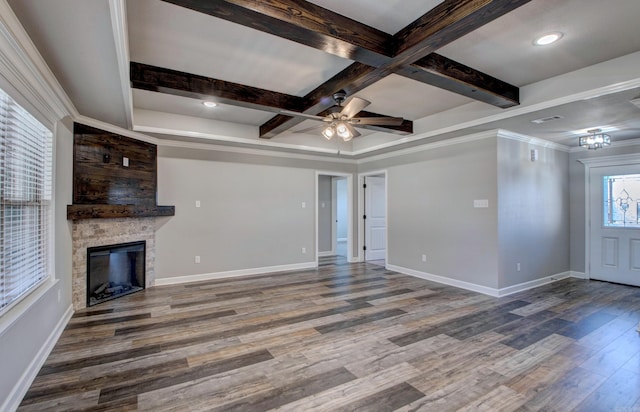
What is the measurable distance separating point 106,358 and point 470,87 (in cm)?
423

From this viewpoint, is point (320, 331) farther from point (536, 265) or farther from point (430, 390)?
point (536, 265)

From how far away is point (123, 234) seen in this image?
464cm

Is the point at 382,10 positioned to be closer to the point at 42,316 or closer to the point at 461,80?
the point at 461,80

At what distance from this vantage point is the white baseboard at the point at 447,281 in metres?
4.67

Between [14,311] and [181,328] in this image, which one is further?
[181,328]

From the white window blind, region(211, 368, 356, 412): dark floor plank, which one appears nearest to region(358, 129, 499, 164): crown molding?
region(211, 368, 356, 412): dark floor plank

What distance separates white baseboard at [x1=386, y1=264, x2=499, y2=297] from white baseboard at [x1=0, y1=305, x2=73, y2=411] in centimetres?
512

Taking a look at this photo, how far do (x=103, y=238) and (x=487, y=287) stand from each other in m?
5.51

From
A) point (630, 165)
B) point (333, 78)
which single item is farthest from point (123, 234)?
point (630, 165)

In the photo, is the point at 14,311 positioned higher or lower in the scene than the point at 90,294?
higher

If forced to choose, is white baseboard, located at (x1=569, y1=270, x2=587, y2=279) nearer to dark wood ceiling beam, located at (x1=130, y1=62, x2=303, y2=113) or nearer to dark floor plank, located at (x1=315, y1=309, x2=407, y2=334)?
dark floor plank, located at (x1=315, y1=309, x2=407, y2=334)

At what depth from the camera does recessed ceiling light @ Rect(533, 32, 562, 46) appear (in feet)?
8.48

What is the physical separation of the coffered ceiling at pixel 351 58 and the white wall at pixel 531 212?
550 mm

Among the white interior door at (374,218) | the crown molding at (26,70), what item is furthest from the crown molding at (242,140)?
the crown molding at (26,70)
